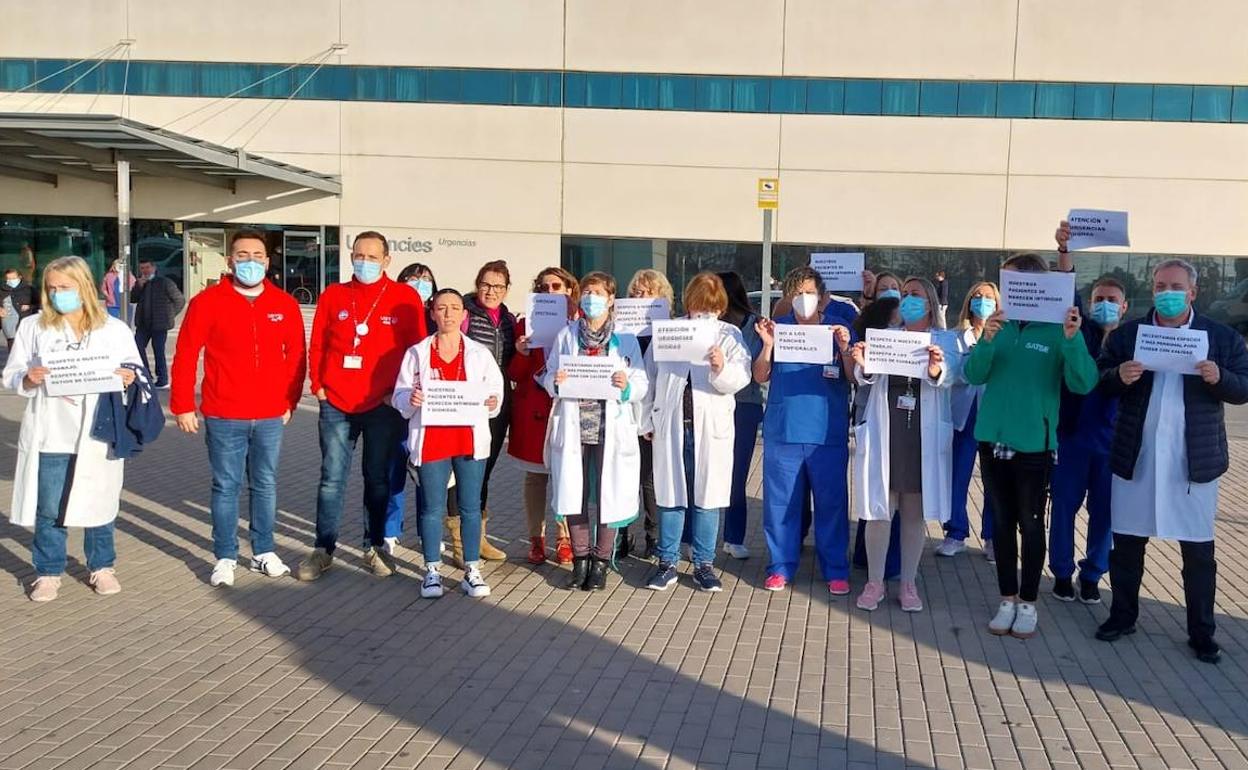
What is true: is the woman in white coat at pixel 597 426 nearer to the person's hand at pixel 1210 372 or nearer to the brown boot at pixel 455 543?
the brown boot at pixel 455 543

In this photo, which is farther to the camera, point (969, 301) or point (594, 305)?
point (969, 301)

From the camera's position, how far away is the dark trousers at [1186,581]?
532 centimetres

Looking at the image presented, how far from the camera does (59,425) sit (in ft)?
19.2

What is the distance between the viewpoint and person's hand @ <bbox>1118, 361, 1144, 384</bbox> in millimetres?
5199

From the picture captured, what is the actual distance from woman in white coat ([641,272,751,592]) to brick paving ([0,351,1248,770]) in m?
0.59

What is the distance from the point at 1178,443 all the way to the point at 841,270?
2793 mm

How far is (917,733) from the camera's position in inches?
171

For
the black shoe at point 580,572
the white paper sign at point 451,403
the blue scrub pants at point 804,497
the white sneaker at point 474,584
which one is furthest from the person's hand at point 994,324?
the white sneaker at point 474,584

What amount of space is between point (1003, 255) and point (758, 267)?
629cm

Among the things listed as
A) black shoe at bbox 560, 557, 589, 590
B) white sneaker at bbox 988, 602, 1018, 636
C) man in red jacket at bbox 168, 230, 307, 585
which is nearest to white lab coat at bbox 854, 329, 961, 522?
white sneaker at bbox 988, 602, 1018, 636

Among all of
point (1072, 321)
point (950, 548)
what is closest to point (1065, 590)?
point (950, 548)

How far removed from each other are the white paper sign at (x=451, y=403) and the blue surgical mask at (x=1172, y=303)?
3.70 metres

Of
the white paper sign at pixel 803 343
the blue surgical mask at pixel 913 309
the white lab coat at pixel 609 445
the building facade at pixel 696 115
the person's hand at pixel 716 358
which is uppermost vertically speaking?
the building facade at pixel 696 115

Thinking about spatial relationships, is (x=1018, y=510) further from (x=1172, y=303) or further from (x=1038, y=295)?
(x=1172, y=303)
